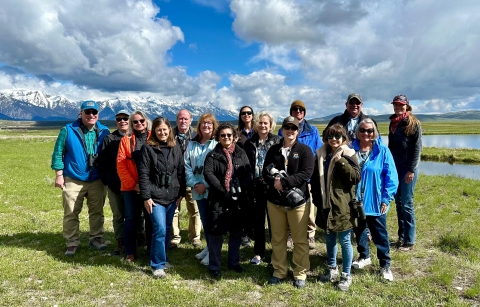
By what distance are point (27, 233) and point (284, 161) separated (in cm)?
841

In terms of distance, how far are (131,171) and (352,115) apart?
539 centimetres

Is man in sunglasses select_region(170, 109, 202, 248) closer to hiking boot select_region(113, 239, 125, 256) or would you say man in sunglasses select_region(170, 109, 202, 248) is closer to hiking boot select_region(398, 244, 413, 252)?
hiking boot select_region(113, 239, 125, 256)

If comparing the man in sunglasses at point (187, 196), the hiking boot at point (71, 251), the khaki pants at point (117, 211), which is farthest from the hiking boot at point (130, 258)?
the hiking boot at point (71, 251)

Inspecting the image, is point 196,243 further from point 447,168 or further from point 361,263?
point 447,168

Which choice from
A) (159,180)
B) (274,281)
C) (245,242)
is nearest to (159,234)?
(159,180)

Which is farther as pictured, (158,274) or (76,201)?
(76,201)

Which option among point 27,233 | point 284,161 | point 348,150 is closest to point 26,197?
point 27,233

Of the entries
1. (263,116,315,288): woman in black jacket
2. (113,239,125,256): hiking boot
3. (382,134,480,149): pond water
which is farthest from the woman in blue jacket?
(382,134,480,149): pond water

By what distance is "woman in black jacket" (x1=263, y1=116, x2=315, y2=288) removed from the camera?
5.55 m

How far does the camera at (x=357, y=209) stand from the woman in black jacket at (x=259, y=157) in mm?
1818

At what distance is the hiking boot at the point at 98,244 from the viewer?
25.8ft

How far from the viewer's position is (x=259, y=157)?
666 centimetres

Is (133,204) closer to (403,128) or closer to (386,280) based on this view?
(386,280)

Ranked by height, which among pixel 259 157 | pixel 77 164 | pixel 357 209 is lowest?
pixel 357 209
